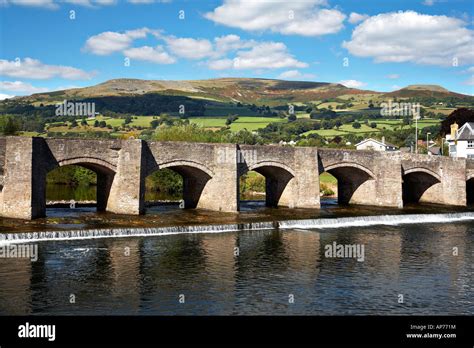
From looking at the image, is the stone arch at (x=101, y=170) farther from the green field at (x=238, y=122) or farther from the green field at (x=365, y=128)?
the green field at (x=365, y=128)

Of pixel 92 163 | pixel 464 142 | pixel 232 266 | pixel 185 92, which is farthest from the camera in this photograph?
pixel 185 92

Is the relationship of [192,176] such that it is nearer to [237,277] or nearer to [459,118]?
[237,277]

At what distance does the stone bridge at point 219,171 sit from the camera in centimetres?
2975

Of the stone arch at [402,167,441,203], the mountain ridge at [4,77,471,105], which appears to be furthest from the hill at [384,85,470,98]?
the stone arch at [402,167,441,203]

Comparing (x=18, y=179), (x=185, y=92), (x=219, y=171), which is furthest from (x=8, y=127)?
(x=185, y=92)

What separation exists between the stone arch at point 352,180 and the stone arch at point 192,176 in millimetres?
11365

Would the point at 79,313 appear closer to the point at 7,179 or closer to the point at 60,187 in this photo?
the point at 7,179

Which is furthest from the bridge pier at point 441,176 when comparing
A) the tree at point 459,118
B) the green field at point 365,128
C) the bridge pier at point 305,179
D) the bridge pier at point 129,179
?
the green field at point 365,128

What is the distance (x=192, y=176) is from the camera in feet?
130

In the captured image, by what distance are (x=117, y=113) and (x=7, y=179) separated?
363 feet

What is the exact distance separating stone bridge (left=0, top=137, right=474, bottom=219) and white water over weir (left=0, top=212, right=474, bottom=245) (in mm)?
4373

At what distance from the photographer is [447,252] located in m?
26.1

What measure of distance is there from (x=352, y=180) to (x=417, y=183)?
814 centimetres
